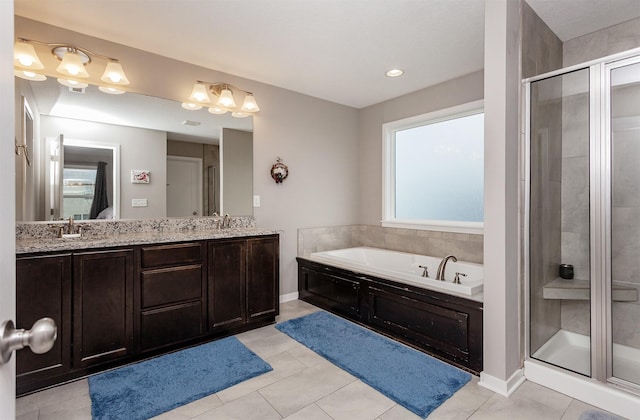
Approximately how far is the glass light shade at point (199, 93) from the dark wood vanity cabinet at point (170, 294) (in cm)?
148

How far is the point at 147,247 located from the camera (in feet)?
8.25

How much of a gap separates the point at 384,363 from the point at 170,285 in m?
1.79

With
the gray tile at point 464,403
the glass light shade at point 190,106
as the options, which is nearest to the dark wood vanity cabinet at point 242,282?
the glass light shade at point 190,106

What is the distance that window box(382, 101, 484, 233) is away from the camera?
11.6ft

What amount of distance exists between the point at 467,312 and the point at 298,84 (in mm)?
2938

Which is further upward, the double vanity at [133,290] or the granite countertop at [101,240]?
the granite countertop at [101,240]

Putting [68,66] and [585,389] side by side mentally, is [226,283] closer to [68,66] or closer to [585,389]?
[68,66]

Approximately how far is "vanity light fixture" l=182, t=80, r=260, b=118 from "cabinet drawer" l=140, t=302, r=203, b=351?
1927mm

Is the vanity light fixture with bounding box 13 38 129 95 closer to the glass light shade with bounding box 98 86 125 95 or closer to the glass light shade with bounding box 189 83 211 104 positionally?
the glass light shade with bounding box 98 86 125 95

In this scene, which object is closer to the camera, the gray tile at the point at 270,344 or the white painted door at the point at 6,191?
the white painted door at the point at 6,191

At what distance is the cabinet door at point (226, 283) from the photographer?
112 inches

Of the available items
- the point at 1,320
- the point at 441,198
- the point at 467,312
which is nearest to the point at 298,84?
the point at 441,198

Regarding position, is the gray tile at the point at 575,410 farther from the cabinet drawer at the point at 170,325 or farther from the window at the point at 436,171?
the cabinet drawer at the point at 170,325

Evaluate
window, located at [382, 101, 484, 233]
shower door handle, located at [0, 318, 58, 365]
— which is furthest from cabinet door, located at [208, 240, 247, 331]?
shower door handle, located at [0, 318, 58, 365]
